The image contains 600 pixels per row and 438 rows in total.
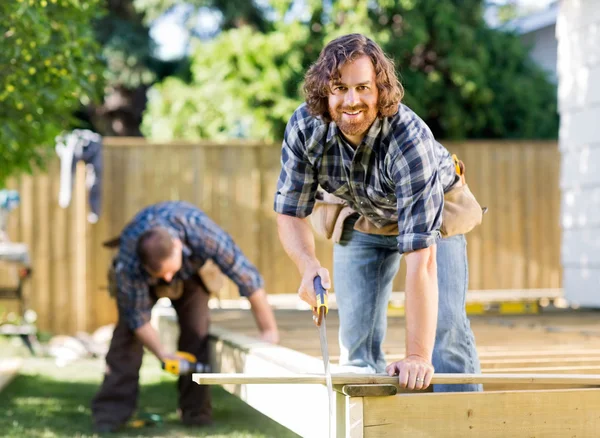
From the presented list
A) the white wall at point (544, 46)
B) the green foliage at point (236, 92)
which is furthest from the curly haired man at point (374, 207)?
the white wall at point (544, 46)

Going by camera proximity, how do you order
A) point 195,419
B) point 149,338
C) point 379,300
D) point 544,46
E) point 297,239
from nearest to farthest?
point 297,239 < point 379,300 < point 149,338 < point 195,419 < point 544,46

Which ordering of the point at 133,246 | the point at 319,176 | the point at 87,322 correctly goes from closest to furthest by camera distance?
the point at 319,176
the point at 133,246
the point at 87,322

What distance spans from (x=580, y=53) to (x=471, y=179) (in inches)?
111

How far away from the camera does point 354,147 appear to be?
9.54ft

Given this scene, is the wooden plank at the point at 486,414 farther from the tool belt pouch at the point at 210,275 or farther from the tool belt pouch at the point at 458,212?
the tool belt pouch at the point at 210,275

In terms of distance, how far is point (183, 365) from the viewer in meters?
4.60

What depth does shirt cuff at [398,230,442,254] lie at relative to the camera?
2.72 meters

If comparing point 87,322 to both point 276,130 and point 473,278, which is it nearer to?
point 276,130

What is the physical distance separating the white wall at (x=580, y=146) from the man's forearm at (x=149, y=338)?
3.45 meters

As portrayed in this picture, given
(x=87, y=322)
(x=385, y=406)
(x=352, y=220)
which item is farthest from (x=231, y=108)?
(x=385, y=406)

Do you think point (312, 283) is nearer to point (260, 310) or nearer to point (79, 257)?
point (260, 310)

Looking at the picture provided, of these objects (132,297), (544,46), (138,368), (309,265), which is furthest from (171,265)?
(544,46)

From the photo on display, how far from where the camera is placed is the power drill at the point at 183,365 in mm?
4547

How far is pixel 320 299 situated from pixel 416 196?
1.35 ft
